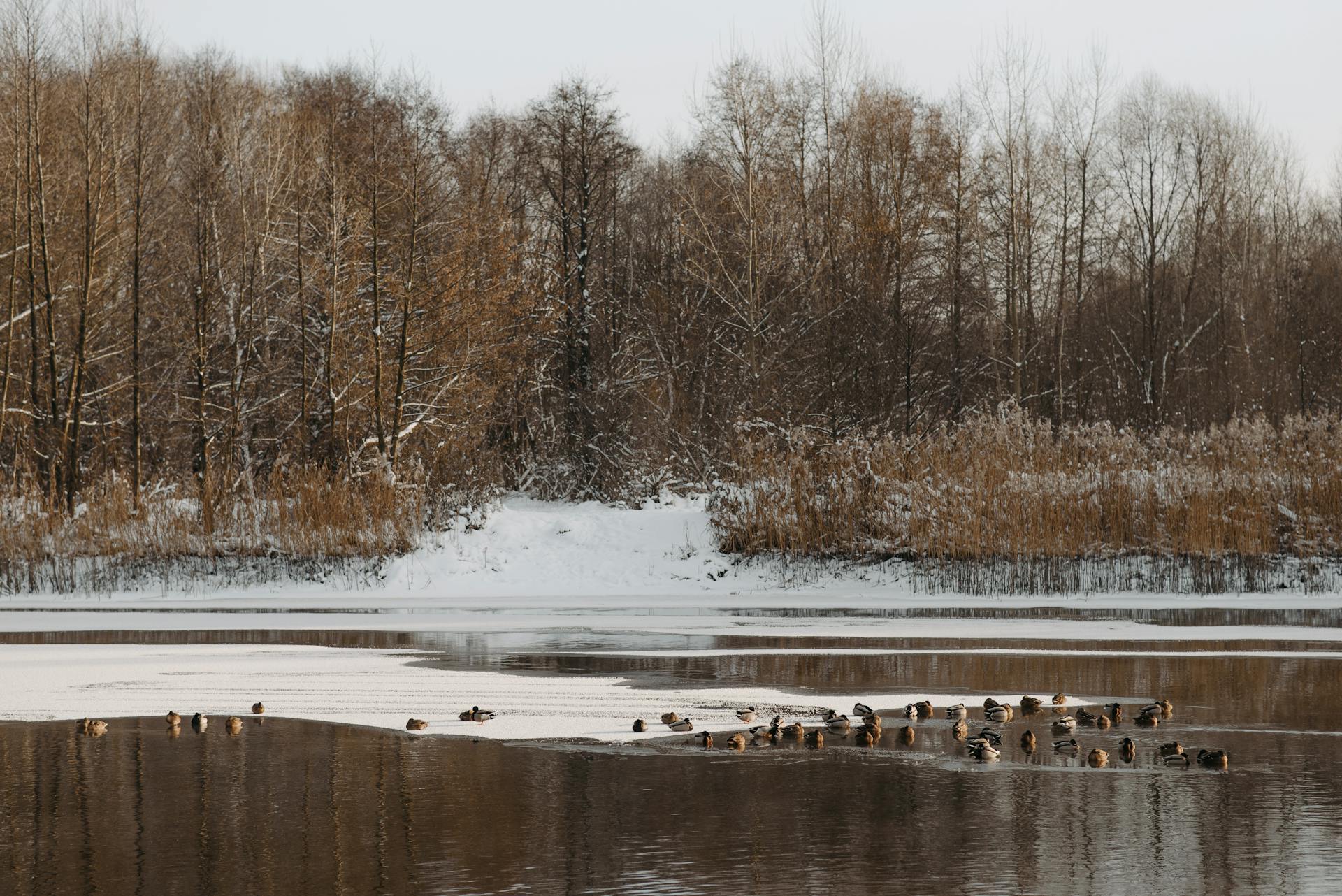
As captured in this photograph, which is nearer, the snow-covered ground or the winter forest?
the snow-covered ground

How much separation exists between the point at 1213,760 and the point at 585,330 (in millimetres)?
31900

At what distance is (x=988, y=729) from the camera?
955cm

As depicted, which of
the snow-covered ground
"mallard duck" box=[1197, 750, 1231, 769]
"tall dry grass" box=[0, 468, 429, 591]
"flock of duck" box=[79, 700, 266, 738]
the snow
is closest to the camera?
"mallard duck" box=[1197, 750, 1231, 769]

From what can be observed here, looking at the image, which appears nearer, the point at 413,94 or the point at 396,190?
the point at 396,190

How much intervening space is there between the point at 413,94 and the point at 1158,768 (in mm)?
33501

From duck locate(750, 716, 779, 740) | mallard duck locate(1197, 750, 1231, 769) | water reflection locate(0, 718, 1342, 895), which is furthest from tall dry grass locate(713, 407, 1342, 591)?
mallard duck locate(1197, 750, 1231, 769)

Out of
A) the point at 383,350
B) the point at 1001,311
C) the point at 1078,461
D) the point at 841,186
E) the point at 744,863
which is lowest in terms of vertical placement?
the point at 744,863

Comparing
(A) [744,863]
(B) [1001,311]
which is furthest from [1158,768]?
(B) [1001,311]

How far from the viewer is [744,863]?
6.38m

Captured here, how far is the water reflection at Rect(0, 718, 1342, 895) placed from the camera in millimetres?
6125

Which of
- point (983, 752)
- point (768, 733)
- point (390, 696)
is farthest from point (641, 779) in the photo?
point (390, 696)

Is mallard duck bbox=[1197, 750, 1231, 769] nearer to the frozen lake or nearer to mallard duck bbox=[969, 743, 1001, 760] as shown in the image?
the frozen lake

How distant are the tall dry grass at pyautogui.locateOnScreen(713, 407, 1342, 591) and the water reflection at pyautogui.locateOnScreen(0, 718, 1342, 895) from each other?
1403 centimetres

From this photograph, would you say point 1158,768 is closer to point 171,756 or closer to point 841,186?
point 171,756
